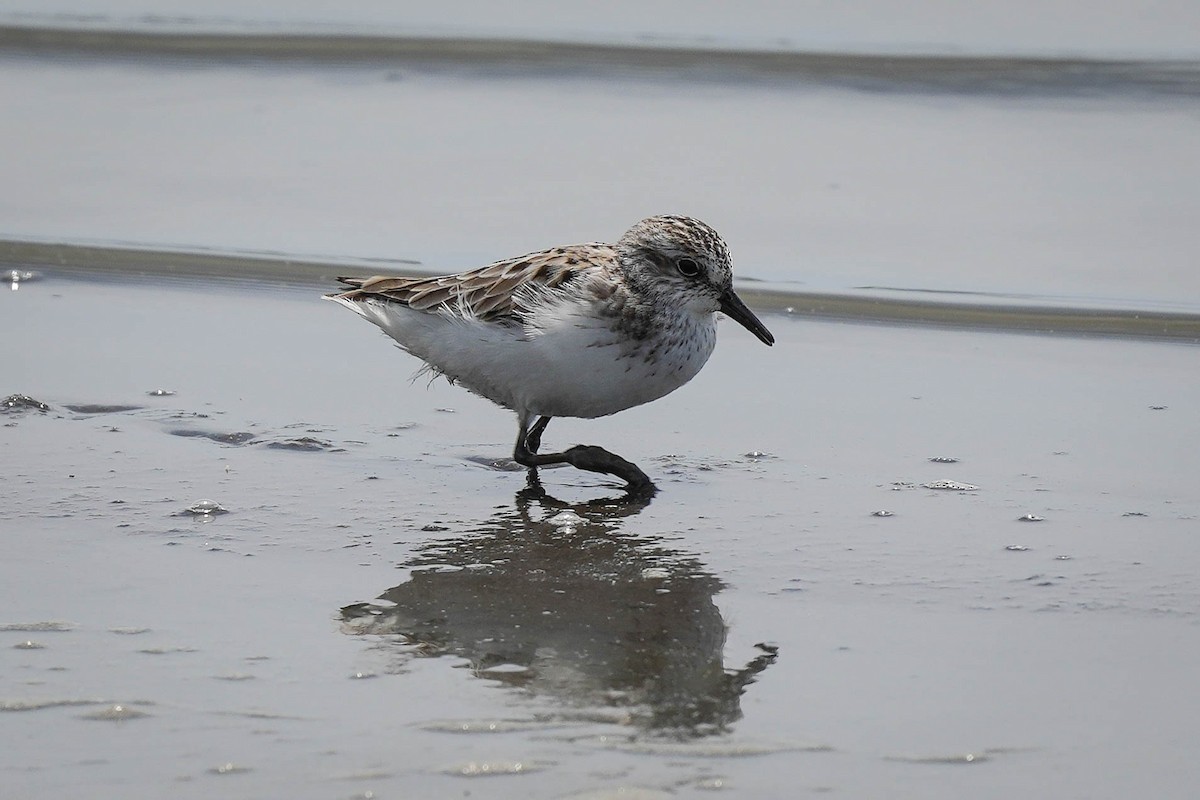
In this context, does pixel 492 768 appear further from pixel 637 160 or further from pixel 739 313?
pixel 637 160

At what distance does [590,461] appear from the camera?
5988 millimetres

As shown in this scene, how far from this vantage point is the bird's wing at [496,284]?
6.27 metres

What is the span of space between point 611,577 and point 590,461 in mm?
988

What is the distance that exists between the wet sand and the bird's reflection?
0.6 inches

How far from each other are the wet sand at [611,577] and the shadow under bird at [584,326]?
0.30 m

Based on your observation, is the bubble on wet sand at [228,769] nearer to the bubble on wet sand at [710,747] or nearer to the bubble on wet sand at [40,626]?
the bubble on wet sand at [710,747]

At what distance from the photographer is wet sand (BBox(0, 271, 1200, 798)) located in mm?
3848

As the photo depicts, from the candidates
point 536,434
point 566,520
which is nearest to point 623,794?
point 566,520

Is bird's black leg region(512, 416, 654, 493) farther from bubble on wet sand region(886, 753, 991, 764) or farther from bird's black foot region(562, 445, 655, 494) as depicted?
bubble on wet sand region(886, 753, 991, 764)

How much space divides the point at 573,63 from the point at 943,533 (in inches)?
366

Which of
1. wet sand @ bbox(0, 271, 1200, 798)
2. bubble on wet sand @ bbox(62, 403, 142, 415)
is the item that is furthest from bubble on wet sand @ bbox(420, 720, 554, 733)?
bubble on wet sand @ bbox(62, 403, 142, 415)

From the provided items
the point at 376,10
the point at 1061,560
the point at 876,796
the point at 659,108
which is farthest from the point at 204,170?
the point at 876,796

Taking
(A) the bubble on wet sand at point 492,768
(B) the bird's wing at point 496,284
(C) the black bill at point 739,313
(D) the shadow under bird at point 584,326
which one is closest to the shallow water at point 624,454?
(A) the bubble on wet sand at point 492,768

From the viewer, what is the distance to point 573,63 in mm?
14070
